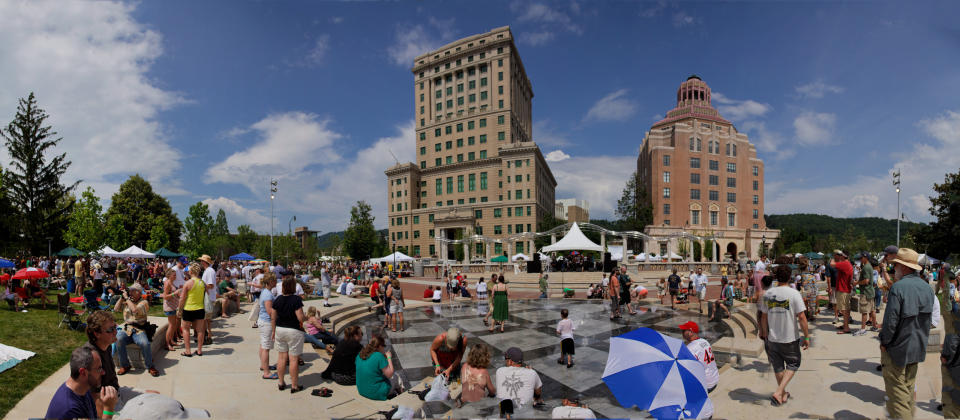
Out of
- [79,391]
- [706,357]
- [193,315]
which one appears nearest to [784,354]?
[706,357]

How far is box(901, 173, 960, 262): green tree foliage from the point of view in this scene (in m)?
28.8

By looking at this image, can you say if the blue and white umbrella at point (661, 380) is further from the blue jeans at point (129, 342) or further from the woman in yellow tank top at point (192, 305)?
the woman in yellow tank top at point (192, 305)

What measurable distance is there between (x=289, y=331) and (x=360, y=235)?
6036 centimetres

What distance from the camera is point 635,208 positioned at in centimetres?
6328

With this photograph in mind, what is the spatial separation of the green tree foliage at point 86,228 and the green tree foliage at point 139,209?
56.4 feet

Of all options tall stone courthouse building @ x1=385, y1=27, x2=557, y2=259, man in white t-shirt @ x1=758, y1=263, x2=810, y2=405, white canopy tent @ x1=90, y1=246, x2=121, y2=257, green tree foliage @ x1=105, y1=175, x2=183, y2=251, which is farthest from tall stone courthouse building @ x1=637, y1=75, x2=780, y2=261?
green tree foliage @ x1=105, y1=175, x2=183, y2=251

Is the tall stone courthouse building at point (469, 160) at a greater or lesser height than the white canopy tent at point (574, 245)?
greater

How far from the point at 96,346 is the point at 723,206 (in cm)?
7990

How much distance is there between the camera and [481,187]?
68.9m

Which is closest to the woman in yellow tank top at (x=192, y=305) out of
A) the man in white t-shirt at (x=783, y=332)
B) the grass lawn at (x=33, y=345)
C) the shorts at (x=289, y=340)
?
the grass lawn at (x=33, y=345)

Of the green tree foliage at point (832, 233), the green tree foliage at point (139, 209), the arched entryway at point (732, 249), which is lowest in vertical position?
the arched entryway at point (732, 249)

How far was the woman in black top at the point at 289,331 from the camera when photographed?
5941 millimetres

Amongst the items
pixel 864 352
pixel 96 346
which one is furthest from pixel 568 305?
pixel 96 346

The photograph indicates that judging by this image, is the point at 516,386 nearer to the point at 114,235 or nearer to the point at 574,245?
the point at 574,245
